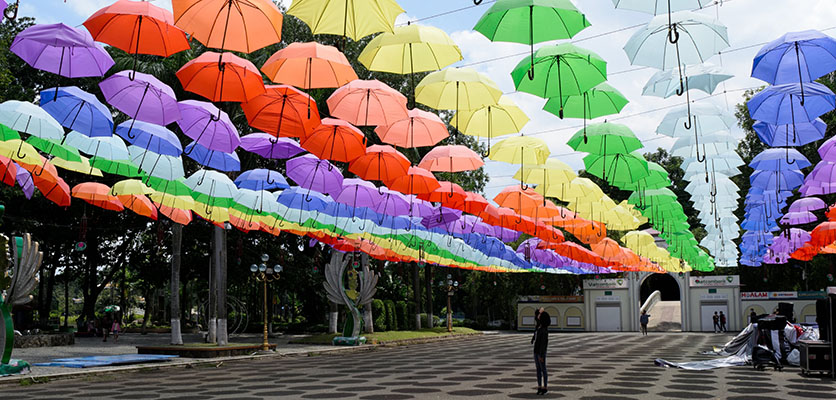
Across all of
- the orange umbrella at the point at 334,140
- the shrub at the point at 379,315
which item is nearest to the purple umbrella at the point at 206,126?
the orange umbrella at the point at 334,140

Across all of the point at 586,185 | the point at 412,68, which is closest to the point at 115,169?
the point at 412,68

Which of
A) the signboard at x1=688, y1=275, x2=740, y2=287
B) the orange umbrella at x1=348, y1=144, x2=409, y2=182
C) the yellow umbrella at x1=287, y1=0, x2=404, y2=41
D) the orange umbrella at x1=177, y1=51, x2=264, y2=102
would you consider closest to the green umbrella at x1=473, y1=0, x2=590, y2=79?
the yellow umbrella at x1=287, y1=0, x2=404, y2=41

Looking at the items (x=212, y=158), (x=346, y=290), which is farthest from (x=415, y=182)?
(x=346, y=290)

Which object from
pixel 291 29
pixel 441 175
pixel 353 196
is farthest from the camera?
pixel 441 175

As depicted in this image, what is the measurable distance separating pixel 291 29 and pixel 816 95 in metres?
21.2

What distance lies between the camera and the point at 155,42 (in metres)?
9.98

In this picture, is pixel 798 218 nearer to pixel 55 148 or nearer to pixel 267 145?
pixel 267 145

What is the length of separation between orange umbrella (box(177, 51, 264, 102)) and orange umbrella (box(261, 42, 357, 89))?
31 centimetres

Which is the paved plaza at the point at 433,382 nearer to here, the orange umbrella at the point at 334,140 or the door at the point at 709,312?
the orange umbrella at the point at 334,140

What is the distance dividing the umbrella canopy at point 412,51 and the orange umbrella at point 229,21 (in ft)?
5.89

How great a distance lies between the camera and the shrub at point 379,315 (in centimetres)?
3809

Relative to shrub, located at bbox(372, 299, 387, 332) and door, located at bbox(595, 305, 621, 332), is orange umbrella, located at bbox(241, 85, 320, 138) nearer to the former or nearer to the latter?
shrub, located at bbox(372, 299, 387, 332)

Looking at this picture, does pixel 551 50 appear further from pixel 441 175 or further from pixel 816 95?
pixel 441 175

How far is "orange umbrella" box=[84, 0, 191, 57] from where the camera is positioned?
386 inches
